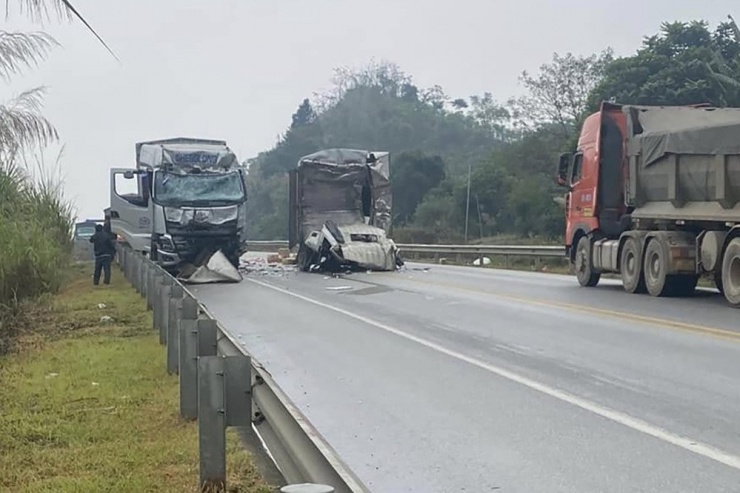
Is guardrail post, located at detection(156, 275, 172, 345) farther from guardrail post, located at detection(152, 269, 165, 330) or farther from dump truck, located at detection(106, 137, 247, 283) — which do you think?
dump truck, located at detection(106, 137, 247, 283)

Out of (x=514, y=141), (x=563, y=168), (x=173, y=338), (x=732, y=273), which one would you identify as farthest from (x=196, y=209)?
(x=514, y=141)

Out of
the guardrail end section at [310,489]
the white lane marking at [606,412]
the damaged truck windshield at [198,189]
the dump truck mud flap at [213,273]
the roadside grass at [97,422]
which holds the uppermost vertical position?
the damaged truck windshield at [198,189]

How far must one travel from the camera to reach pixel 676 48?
46.2m

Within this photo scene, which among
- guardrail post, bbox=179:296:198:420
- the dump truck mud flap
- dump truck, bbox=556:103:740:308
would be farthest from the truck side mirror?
guardrail post, bbox=179:296:198:420

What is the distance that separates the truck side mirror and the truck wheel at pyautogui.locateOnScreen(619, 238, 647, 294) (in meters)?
3.37

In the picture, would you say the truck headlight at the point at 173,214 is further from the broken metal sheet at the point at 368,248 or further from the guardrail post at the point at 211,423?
the guardrail post at the point at 211,423

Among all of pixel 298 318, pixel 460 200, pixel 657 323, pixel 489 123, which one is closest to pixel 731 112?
pixel 657 323

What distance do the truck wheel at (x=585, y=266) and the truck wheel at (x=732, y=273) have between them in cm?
553

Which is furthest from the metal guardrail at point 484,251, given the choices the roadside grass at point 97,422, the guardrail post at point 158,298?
the roadside grass at point 97,422

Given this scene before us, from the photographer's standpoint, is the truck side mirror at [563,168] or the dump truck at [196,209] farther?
the dump truck at [196,209]

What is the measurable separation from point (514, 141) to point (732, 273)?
52.3m

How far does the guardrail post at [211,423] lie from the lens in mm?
5801

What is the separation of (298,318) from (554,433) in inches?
371

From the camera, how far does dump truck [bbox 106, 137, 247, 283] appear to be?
26922 mm
